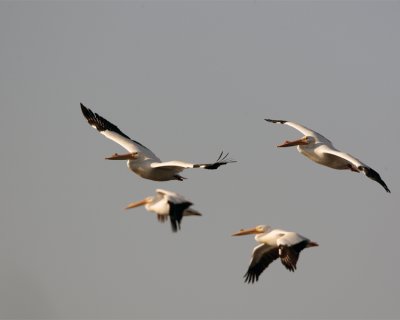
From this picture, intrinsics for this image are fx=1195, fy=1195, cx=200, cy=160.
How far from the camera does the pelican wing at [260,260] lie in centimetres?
2200

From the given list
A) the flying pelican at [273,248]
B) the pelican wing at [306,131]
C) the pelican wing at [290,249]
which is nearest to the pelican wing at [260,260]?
the flying pelican at [273,248]

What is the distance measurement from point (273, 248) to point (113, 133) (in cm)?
597

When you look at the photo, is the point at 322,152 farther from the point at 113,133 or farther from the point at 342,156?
the point at 113,133

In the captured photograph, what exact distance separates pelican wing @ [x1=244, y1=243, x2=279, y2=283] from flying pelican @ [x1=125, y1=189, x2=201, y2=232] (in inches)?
61.0

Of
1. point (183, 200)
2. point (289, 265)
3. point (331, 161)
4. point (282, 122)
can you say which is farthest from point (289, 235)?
point (282, 122)

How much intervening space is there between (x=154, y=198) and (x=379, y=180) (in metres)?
4.27

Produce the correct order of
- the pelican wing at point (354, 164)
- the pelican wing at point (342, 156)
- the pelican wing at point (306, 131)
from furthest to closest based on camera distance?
the pelican wing at point (306, 131) → the pelican wing at point (342, 156) → the pelican wing at point (354, 164)

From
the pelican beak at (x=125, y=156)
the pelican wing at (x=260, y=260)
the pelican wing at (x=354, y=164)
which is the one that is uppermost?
the pelican wing at (x=354, y=164)

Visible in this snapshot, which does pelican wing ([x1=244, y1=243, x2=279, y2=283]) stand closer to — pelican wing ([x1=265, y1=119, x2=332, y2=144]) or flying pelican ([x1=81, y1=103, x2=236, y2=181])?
flying pelican ([x1=81, y1=103, x2=236, y2=181])

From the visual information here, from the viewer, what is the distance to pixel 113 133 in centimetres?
2641

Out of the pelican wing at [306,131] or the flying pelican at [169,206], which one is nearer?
the flying pelican at [169,206]

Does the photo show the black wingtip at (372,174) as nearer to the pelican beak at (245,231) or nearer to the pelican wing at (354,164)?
the pelican wing at (354,164)

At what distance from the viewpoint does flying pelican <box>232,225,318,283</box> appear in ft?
67.4


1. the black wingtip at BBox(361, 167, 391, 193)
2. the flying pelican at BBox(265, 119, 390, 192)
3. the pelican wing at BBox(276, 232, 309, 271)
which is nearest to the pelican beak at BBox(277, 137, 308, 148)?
the flying pelican at BBox(265, 119, 390, 192)
